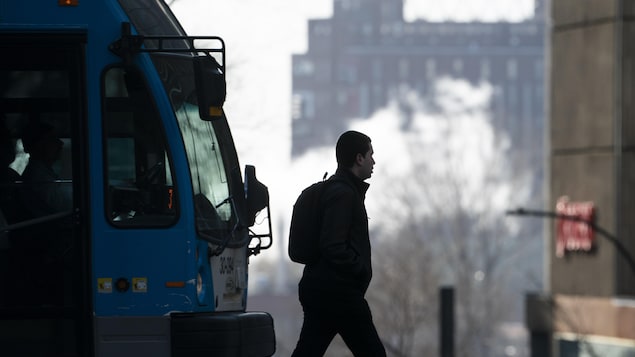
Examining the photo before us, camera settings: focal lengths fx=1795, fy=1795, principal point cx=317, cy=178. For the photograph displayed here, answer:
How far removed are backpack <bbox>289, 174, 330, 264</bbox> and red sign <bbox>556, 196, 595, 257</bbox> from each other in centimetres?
3123

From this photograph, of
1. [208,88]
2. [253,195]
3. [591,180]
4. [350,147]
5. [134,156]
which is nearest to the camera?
[350,147]

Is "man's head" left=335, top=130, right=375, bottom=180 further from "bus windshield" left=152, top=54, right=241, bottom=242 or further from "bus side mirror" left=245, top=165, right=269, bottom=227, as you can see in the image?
"bus side mirror" left=245, top=165, right=269, bottom=227

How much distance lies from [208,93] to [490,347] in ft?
254

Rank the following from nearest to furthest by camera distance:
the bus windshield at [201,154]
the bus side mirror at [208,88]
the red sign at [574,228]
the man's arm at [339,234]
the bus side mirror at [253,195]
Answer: the man's arm at [339,234] < the bus side mirror at [208,88] < the bus windshield at [201,154] < the bus side mirror at [253,195] < the red sign at [574,228]

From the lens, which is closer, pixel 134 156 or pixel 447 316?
pixel 134 156

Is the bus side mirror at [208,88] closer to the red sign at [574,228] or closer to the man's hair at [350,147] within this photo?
the man's hair at [350,147]

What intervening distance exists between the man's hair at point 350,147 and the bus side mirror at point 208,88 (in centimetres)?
103

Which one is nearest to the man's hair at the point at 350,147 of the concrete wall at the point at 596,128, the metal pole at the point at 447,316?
the metal pole at the point at 447,316

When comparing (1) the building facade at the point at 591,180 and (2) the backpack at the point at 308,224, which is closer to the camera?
(2) the backpack at the point at 308,224

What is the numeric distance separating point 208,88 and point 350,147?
1.15m

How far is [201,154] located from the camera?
11.4 m

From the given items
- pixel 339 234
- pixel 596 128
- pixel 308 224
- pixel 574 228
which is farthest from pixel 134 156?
pixel 574 228

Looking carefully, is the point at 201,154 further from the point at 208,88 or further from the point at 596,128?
the point at 596,128

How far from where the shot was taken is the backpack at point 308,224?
9891 mm
